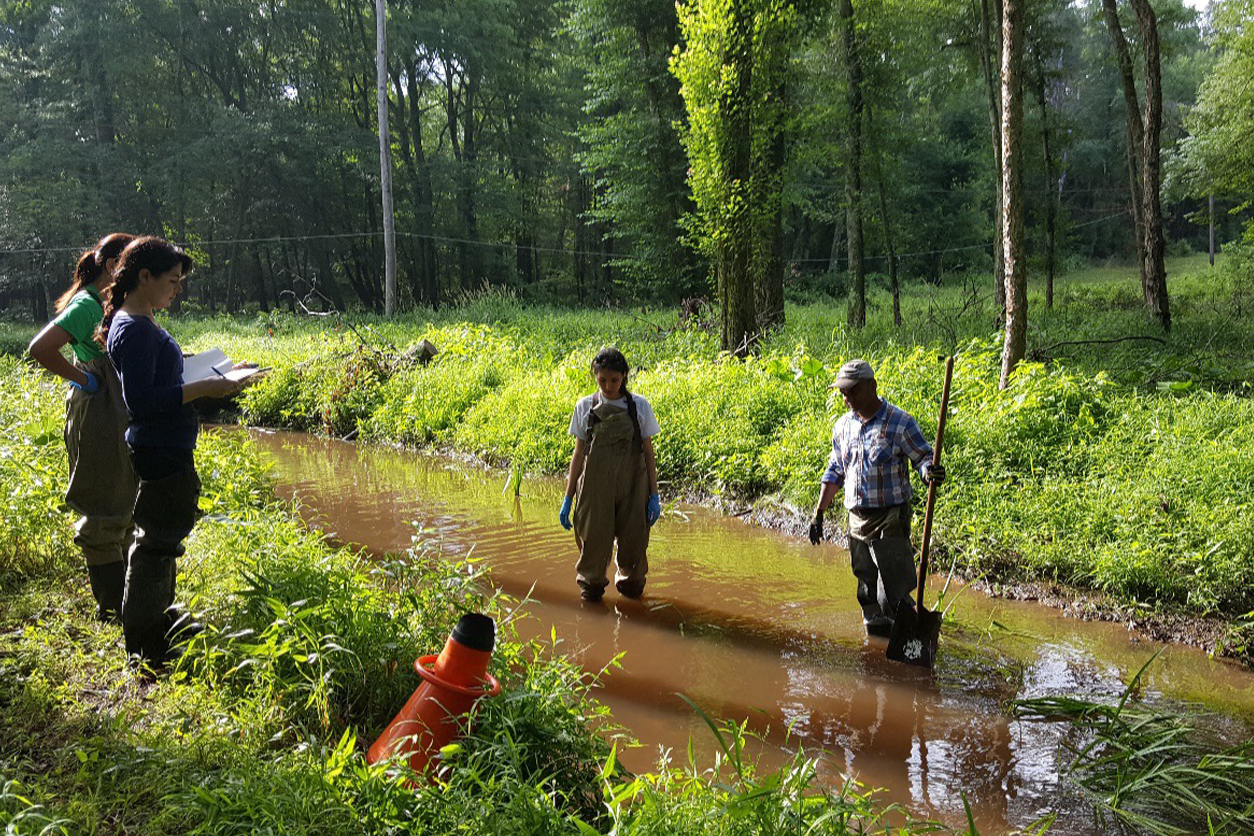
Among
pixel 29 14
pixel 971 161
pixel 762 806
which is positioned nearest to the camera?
pixel 762 806

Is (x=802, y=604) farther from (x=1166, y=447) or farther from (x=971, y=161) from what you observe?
(x=971, y=161)

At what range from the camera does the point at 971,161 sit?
3397 cm

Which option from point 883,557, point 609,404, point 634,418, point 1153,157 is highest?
point 1153,157

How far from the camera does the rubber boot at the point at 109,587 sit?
414cm

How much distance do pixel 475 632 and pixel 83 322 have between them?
2.46m

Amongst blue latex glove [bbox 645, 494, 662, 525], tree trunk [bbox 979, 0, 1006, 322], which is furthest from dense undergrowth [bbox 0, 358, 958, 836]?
tree trunk [bbox 979, 0, 1006, 322]

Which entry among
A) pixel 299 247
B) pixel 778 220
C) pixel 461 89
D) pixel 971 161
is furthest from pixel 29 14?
pixel 971 161

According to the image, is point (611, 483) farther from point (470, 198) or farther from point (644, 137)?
point (470, 198)

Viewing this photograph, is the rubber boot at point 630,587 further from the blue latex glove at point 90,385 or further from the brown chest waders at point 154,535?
the blue latex glove at point 90,385

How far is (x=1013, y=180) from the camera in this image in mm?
7875

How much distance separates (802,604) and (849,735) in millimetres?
1705

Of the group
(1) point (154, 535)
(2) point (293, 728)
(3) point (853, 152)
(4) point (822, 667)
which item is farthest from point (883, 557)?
(3) point (853, 152)

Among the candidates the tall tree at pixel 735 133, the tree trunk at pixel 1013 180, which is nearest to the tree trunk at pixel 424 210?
the tall tree at pixel 735 133

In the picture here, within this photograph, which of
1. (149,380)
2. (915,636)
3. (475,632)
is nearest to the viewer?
(475,632)
